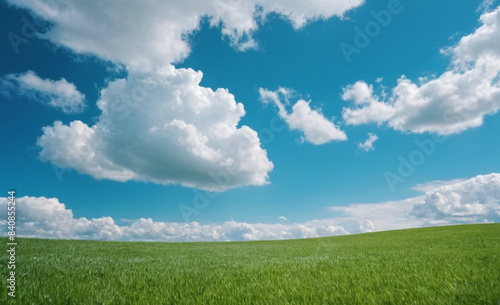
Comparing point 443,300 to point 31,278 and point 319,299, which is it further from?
point 31,278

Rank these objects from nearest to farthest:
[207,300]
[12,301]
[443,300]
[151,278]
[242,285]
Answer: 1. [443,300]
2. [12,301]
3. [207,300]
4. [242,285]
5. [151,278]

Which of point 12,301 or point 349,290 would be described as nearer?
point 12,301

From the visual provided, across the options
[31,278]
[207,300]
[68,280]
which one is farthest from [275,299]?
[31,278]

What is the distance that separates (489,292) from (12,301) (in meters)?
8.76

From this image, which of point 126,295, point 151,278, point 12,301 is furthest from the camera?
point 151,278

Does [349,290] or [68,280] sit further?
[68,280]

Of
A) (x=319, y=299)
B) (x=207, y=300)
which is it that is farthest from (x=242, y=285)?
(x=319, y=299)

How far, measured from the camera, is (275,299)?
5562 mm

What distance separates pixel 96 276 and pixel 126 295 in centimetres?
265

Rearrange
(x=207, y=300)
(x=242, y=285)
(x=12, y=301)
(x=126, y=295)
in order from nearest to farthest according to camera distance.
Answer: (x=12, y=301) → (x=207, y=300) → (x=126, y=295) → (x=242, y=285)

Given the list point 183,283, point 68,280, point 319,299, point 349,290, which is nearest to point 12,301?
point 68,280

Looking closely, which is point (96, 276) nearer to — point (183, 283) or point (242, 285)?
point (183, 283)

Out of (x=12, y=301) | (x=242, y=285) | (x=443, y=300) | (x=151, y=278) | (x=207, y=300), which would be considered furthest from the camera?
(x=151, y=278)

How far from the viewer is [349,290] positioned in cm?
580
